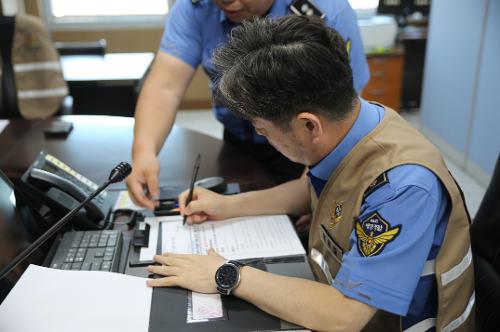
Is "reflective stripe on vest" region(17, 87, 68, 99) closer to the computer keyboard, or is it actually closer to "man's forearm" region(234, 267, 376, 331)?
the computer keyboard

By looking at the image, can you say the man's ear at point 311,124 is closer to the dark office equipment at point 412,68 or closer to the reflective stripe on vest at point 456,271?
the reflective stripe on vest at point 456,271

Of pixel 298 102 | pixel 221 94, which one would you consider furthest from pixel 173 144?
pixel 298 102

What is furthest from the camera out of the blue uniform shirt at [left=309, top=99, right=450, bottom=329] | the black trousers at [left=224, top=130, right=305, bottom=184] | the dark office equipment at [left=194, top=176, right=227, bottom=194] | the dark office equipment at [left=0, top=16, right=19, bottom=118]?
the dark office equipment at [left=0, top=16, right=19, bottom=118]

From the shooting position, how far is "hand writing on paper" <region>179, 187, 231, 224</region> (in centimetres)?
111

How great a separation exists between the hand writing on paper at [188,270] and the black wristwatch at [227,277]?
0.05 ft

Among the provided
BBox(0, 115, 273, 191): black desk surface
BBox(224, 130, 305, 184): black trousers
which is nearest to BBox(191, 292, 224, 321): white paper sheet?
BBox(0, 115, 273, 191): black desk surface

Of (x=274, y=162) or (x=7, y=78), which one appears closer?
(x=274, y=162)

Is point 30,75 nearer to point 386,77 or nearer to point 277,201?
point 277,201

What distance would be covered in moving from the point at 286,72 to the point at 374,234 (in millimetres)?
293

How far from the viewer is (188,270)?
2.89 ft

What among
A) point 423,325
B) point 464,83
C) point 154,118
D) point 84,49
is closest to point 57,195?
point 154,118

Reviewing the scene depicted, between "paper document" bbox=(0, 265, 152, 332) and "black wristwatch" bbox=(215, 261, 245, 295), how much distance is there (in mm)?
122

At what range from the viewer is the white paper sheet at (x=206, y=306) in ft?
2.58

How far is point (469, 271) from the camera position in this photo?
93 cm
